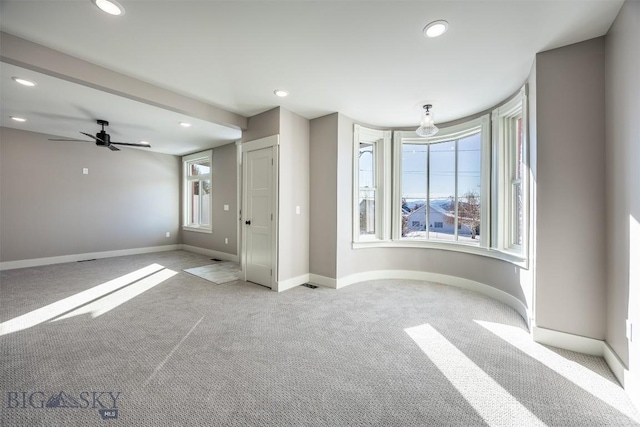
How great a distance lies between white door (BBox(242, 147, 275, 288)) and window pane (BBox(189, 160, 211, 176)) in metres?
3.09

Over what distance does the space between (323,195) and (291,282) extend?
1391mm

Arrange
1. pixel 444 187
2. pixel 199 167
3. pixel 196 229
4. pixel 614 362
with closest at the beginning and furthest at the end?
pixel 614 362 < pixel 444 187 < pixel 196 229 < pixel 199 167

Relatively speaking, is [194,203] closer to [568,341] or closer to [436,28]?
[436,28]

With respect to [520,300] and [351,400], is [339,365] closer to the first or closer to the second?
[351,400]

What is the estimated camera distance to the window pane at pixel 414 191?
442cm

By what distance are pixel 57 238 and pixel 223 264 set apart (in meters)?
3.41

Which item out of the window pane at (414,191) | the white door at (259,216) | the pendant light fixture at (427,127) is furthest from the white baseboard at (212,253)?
the pendant light fixture at (427,127)

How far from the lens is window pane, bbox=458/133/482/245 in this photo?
3.90 metres


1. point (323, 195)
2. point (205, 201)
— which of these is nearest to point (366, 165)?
point (323, 195)

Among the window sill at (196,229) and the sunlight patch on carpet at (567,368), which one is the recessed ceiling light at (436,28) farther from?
the window sill at (196,229)

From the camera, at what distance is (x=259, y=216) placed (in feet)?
13.1

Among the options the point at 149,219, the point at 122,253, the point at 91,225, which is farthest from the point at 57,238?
the point at 149,219

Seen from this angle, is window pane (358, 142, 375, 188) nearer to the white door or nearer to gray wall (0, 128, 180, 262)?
the white door

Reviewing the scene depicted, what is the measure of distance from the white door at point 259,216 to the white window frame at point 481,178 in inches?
82.5
